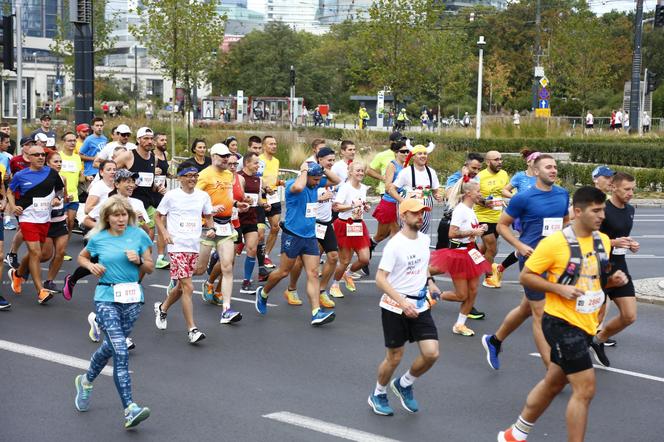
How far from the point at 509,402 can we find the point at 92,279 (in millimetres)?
7205

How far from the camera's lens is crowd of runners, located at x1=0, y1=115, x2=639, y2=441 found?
6680 millimetres

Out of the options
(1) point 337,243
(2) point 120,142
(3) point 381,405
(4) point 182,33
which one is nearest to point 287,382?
(3) point 381,405

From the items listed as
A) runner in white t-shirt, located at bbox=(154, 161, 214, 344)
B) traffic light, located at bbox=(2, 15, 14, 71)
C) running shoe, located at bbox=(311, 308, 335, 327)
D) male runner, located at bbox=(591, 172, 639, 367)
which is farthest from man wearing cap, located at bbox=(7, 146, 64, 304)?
traffic light, located at bbox=(2, 15, 14, 71)

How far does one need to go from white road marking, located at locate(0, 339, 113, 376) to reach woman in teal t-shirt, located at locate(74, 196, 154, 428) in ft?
3.87

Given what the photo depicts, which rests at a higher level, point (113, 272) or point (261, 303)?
point (113, 272)

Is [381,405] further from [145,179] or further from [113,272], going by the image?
[145,179]

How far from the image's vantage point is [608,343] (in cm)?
1028

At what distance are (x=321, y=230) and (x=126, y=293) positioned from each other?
4.34 m

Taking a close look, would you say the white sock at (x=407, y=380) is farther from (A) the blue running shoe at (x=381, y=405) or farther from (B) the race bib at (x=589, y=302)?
(B) the race bib at (x=589, y=302)

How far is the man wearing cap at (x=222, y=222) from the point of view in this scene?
10.8m

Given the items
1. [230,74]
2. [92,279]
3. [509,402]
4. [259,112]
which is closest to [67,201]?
[92,279]

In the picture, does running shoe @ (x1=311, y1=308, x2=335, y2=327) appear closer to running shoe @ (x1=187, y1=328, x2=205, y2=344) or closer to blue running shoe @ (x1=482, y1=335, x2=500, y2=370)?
running shoe @ (x1=187, y1=328, x2=205, y2=344)

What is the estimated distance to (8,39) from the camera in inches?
824

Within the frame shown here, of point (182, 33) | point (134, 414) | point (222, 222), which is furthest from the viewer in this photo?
point (182, 33)
